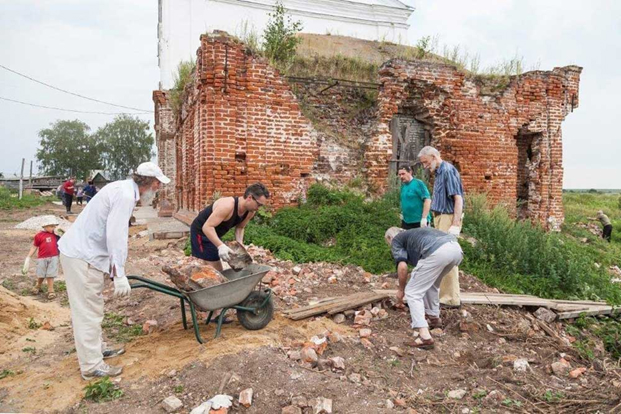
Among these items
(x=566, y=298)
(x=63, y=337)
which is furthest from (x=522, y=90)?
(x=63, y=337)

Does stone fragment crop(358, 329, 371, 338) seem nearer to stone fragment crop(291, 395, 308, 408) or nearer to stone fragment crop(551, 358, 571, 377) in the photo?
stone fragment crop(291, 395, 308, 408)

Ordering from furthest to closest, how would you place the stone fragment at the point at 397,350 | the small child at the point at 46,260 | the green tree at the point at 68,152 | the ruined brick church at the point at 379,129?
the green tree at the point at 68,152 < the ruined brick church at the point at 379,129 < the small child at the point at 46,260 < the stone fragment at the point at 397,350

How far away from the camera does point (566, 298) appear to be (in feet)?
23.3

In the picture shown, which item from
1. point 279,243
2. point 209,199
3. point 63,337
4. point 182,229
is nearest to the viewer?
point 63,337

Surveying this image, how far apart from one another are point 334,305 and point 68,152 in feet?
180

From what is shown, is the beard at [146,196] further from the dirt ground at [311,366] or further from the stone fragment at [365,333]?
the stone fragment at [365,333]

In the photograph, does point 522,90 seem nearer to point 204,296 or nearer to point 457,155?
point 457,155

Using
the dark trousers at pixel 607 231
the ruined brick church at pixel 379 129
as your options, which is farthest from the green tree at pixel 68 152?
the dark trousers at pixel 607 231

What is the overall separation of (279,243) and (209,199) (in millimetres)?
2215

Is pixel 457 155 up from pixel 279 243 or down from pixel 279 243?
up

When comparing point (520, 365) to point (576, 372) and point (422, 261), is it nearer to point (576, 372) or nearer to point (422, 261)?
point (576, 372)

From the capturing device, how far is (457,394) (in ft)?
11.7

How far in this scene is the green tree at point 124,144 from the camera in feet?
174

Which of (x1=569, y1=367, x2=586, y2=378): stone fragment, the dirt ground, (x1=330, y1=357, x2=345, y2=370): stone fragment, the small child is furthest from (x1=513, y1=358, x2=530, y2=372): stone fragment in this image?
the small child
